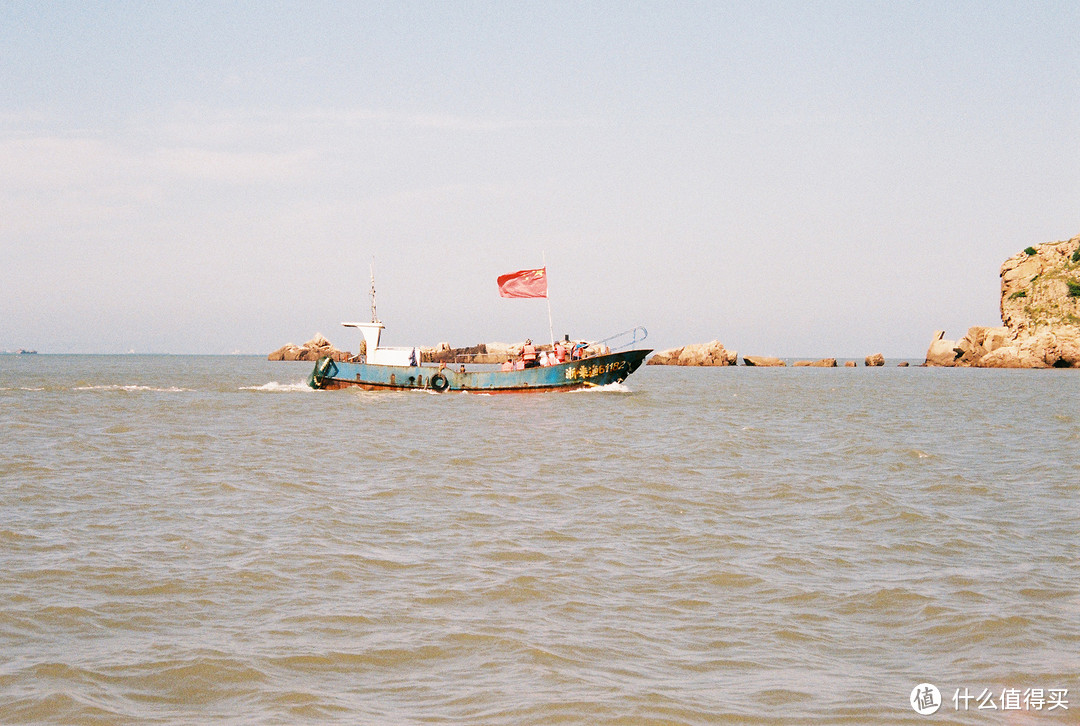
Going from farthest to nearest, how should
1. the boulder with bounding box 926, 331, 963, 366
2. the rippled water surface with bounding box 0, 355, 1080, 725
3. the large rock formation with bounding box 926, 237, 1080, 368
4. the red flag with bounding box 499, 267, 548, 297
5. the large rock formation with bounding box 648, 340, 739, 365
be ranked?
the large rock formation with bounding box 648, 340, 739, 365 → the boulder with bounding box 926, 331, 963, 366 → the large rock formation with bounding box 926, 237, 1080, 368 → the red flag with bounding box 499, 267, 548, 297 → the rippled water surface with bounding box 0, 355, 1080, 725

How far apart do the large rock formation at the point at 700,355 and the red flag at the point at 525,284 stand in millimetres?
77541

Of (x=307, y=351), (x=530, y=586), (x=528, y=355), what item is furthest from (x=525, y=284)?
(x=307, y=351)

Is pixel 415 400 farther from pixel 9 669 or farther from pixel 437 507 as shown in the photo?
pixel 9 669

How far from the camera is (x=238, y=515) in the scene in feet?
35.6

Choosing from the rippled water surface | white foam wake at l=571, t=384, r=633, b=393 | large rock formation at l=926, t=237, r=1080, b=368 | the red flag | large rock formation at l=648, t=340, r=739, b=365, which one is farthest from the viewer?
large rock formation at l=648, t=340, r=739, b=365

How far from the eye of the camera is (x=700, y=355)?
110 m

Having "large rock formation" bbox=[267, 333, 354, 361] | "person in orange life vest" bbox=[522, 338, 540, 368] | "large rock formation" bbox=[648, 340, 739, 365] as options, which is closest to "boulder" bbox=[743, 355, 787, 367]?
"large rock formation" bbox=[648, 340, 739, 365]

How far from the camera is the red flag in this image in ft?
113

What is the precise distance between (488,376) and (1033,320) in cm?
7807

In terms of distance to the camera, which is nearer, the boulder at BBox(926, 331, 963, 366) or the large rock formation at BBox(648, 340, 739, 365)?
the boulder at BBox(926, 331, 963, 366)

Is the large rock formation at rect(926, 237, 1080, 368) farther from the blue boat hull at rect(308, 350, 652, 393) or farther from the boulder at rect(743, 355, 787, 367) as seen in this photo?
the blue boat hull at rect(308, 350, 652, 393)

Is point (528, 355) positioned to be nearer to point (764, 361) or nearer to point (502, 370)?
point (502, 370)

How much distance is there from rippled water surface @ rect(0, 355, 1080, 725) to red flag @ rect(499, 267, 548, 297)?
56.7ft

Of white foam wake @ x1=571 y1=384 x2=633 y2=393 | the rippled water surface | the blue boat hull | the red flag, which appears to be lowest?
the rippled water surface
